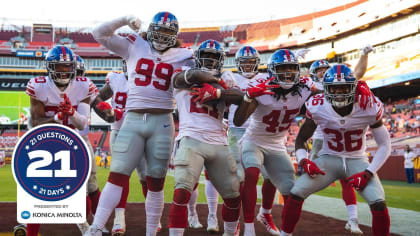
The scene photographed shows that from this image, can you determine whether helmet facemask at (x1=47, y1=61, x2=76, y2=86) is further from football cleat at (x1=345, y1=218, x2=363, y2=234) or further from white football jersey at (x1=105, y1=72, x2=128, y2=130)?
football cleat at (x1=345, y1=218, x2=363, y2=234)

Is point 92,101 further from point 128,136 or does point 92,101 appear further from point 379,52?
point 379,52

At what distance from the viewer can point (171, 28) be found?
4.02 m

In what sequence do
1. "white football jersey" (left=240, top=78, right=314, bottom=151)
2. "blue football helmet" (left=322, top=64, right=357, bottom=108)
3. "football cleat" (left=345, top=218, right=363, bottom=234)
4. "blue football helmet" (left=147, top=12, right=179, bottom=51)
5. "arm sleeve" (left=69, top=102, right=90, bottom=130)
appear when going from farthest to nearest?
"football cleat" (left=345, top=218, right=363, bottom=234), "white football jersey" (left=240, top=78, right=314, bottom=151), "blue football helmet" (left=322, top=64, right=357, bottom=108), "blue football helmet" (left=147, top=12, right=179, bottom=51), "arm sleeve" (left=69, top=102, right=90, bottom=130)

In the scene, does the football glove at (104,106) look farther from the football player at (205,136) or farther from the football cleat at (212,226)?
the football cleat at (212,226)

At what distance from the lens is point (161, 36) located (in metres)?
4.03

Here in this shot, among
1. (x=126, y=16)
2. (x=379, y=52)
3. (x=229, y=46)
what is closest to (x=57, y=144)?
(x=126, y=16)

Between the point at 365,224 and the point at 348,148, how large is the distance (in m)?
2.00

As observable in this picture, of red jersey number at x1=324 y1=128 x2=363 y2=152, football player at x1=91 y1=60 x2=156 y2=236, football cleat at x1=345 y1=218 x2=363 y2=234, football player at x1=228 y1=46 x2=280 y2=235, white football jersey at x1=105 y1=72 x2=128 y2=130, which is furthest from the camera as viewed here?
white football jersey at x1=105 y1=72 x2=128 y2=130

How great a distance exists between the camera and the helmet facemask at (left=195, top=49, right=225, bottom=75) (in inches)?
155

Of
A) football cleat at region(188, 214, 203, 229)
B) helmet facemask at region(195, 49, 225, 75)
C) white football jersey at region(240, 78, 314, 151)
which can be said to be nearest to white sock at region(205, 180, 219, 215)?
football cleat at region(188, 214, 203, 229)

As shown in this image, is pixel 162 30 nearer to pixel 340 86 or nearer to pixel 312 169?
pixel 340 86

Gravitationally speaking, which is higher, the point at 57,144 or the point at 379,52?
the point at 379,52

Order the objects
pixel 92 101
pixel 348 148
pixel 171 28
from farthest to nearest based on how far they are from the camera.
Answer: pixel 92 101 < pixel 348 148 < pixel 171 28
